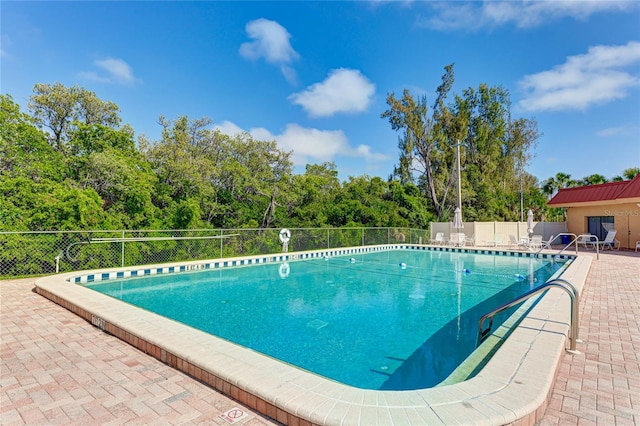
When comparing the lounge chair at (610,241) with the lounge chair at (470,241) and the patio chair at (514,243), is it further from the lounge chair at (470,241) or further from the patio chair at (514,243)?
the lounge chair at (470,241)

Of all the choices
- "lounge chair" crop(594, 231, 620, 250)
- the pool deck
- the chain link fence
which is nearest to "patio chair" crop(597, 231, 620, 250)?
"lounge chair" crop(594, 231, 620, 250)

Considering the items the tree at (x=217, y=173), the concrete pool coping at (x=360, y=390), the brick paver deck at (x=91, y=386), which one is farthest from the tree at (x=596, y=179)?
the brick paver deck at (x=91, y=386)

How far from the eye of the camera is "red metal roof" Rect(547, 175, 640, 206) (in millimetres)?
14344

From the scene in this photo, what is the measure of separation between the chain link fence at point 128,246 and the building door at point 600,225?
45.1 ft

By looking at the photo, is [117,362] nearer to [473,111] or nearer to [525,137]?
[473,111]

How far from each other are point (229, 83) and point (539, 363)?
17.2 m

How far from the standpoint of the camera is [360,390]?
8.19 ft

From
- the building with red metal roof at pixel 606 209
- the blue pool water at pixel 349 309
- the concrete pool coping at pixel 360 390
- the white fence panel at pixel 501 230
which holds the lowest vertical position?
the blue pool water at pixel 349 309

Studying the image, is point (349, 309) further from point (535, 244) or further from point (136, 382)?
point (535, 244)

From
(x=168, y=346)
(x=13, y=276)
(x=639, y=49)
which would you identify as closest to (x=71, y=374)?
(x=168, y=346)

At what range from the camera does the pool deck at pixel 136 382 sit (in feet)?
7.69

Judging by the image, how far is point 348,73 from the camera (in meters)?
17.7

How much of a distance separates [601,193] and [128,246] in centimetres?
2033

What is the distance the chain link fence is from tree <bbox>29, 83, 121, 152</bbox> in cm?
721
